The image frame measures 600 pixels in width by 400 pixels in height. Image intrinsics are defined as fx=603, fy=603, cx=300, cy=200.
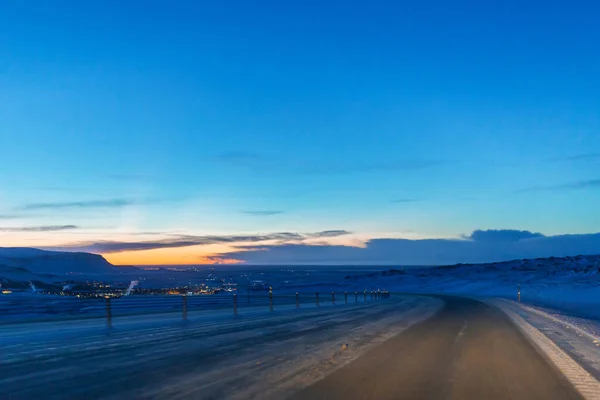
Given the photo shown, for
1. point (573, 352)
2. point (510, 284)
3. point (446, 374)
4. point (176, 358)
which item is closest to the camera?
point (446, 374)

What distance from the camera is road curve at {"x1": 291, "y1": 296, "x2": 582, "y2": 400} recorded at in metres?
9.16

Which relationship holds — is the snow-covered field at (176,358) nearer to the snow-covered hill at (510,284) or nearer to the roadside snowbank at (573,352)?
the roadside snowbank at (573,352)

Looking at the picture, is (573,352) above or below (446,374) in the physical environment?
below

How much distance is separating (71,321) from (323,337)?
35.5 ft

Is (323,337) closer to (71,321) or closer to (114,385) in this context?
(114,385)

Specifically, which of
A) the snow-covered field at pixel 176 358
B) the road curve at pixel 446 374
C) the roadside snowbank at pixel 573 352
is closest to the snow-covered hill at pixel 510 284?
the roadside snowbank at pixel 573 352

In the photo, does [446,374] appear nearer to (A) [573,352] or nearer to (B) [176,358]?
(B) [176,358]

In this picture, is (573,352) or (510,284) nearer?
(573,352)

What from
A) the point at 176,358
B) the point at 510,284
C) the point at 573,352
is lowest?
the point at 573,352

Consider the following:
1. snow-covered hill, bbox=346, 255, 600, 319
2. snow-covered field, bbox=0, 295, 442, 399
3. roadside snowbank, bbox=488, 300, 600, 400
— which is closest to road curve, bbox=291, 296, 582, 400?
roadside snowbank, bbox=488, 300, 600, 400

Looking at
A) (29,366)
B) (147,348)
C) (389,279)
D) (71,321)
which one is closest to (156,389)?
(29,366)

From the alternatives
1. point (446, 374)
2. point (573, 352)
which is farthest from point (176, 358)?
point (573, 352)

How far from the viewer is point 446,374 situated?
1109cm

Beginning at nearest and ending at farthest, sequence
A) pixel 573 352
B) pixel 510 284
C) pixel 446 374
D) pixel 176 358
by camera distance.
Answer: pixel 446 374 < pixel 176 358 < pixel 573 352 < pixel 510 284
